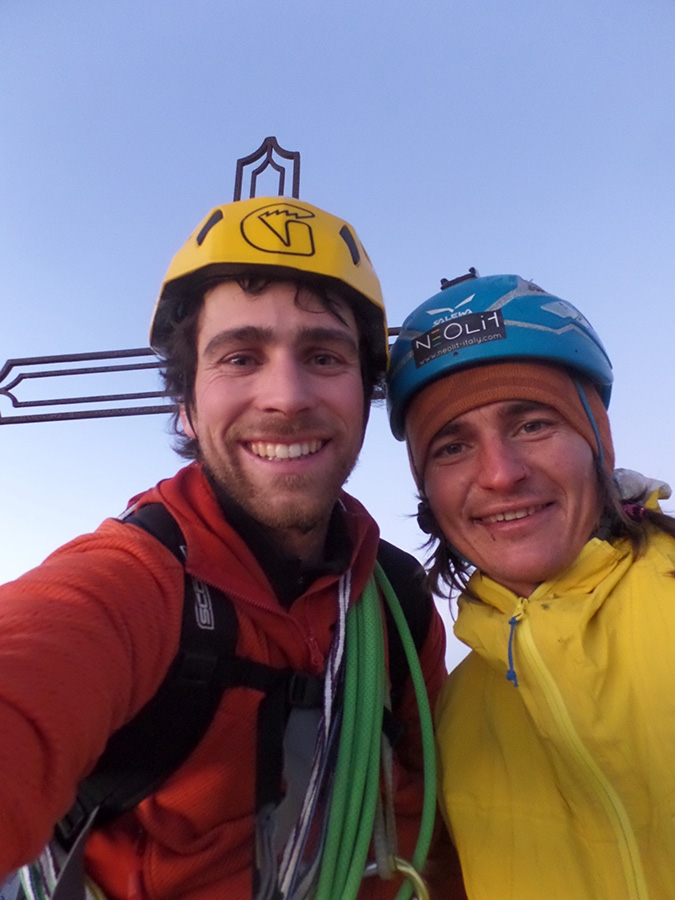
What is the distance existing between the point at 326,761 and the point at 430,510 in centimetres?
113

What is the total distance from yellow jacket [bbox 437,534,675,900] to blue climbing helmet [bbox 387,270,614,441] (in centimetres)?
78

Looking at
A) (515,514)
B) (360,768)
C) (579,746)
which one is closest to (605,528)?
(515,514)

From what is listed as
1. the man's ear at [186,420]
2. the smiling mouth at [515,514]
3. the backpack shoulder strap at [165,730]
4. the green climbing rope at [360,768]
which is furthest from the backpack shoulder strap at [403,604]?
the man's ear at [186,420]

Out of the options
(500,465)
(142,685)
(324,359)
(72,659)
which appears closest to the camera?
(72,659)

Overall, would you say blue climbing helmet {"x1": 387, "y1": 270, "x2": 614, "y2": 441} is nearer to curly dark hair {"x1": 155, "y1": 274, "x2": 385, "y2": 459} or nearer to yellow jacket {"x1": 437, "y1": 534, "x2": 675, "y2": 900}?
curly dark hair {"x1": 155, "y1": 274, "x2": 385, "y2": 459}

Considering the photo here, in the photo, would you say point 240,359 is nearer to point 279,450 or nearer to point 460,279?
point 279,450

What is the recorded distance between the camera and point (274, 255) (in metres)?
2.24

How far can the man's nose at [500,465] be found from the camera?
208cm

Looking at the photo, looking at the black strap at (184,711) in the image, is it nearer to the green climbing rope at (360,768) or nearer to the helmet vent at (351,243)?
the green climbing rope at (360,768)

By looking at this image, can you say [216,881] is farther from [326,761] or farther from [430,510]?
[430,510]

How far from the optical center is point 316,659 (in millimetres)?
1927

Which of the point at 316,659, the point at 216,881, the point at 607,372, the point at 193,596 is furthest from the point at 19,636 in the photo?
the point at 607,372

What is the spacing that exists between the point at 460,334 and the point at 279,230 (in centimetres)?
85

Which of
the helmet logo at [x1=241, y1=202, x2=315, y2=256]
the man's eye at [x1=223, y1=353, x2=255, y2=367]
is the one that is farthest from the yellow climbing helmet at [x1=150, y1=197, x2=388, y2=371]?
the man's eye at [x1=223, y1=353, x2=255, y2=367]
